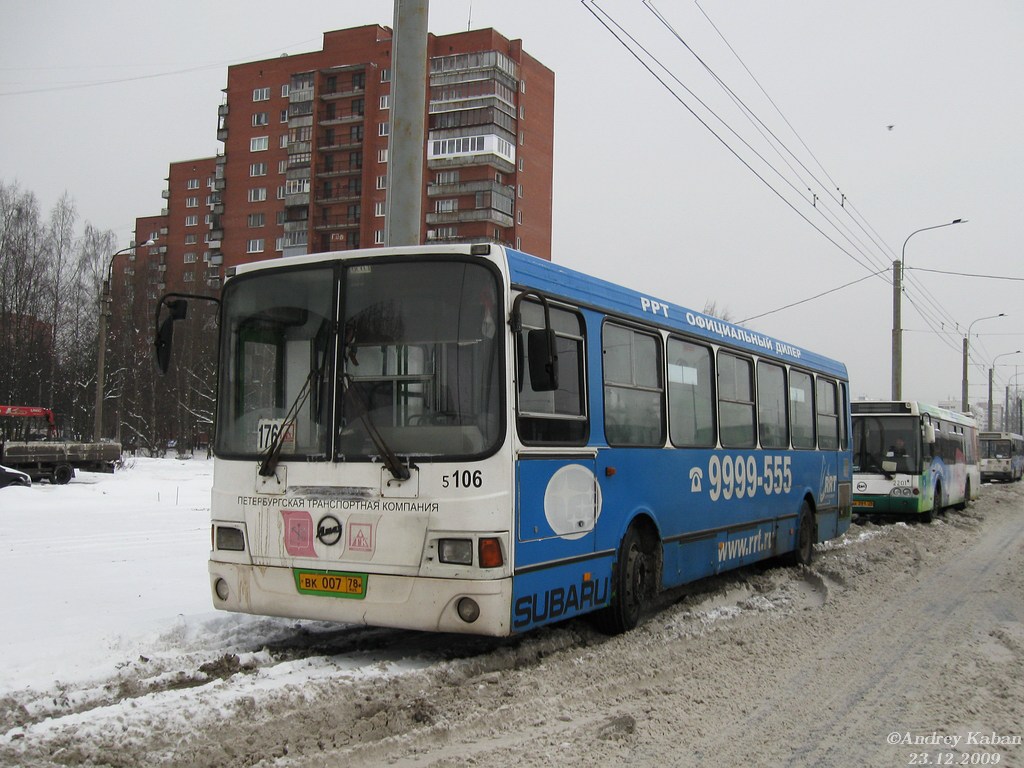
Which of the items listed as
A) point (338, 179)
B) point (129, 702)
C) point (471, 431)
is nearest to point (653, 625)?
point (471, 431)

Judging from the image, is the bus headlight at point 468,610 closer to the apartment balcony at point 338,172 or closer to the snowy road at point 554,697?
the snowy road at point 554,697

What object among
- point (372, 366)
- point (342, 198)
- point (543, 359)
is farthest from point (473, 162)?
point (543, 359)

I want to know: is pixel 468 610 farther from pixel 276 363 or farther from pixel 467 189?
pixel 467 189

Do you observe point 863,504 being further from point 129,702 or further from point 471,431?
point 129,702

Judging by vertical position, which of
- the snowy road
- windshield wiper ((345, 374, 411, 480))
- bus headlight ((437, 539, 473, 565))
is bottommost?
the snowy road

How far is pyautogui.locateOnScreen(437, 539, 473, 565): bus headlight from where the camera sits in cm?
602

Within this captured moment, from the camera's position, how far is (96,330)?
53688 millimetres

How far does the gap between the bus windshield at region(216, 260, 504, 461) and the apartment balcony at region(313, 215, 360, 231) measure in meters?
62.5

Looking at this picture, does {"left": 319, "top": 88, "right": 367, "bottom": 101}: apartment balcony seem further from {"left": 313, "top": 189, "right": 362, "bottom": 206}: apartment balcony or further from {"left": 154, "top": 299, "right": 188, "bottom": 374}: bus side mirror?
{"left": 154, "top": 299, "right": 188, "bottom": 374}: bus side mirror

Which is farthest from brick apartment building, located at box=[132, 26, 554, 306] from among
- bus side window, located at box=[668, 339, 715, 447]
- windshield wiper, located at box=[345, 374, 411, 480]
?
windshield wiper, located at box=[345, 374, 411, 480]

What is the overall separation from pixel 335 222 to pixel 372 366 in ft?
211

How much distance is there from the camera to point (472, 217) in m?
60.9

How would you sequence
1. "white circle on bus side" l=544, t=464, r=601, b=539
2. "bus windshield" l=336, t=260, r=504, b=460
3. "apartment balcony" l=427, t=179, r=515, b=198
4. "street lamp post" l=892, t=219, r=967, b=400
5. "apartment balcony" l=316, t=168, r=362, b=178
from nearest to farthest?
1. "bus windshield" l=336, t=260, r=504, b=460
2. "white circle on bus side" l=544, t=464, r=601, b=539
3. "street lamp post" l=892, t=219, r=967, b=400
4. "apartment balcony" l=427, t=179, r=515, b=198
5. "apartment balcony" l=316, t=168, r=362, b=178

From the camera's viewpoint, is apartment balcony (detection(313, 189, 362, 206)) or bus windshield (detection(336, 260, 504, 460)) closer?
bus windshield (detection(336, 260, 504, 460))
